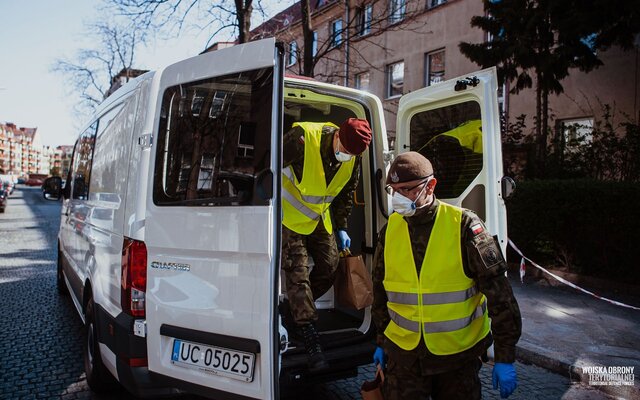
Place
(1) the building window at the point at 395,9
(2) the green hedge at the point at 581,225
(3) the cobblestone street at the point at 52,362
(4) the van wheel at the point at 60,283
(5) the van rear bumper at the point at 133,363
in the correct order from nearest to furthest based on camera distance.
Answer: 1. (5) the van rear bumper at the point at 133,363
2. (3) the cobblestone street at the point at 52,362
3. (4) the van wheel at the point at 60,283
4. (2) the green hedge at the point at 581,225
5. (1) the building window at the point at 395,9

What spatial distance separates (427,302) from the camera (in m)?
2.23

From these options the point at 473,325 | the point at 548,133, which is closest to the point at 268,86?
the point at 473,325

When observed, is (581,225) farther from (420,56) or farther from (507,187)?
(420,56)

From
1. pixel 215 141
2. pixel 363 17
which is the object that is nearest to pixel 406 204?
pixel 215 141

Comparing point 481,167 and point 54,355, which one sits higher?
point 481,167

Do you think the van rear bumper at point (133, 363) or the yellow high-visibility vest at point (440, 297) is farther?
the van rear bumper at point (133, 363)

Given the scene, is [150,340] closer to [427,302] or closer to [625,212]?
[427,302]

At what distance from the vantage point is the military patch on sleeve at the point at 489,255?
2.12m

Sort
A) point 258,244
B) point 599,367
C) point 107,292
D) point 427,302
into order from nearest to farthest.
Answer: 1. point 427,302
2. point 258,244
3. point 107,292
4. point 599,367

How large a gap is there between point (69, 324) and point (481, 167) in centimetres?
473

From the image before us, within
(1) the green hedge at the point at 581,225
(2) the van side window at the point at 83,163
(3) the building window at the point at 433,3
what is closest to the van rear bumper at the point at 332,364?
(2) the van side window at the point at 83,163

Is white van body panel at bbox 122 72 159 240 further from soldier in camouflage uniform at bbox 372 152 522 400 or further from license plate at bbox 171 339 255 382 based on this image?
soldier in camouflage uniform at bbox 372 152 522 400

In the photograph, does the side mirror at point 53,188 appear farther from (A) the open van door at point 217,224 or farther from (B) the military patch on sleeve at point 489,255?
(B) the military patch on sleeve at point 489,255

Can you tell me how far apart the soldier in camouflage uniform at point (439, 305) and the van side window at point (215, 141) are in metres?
0.73
